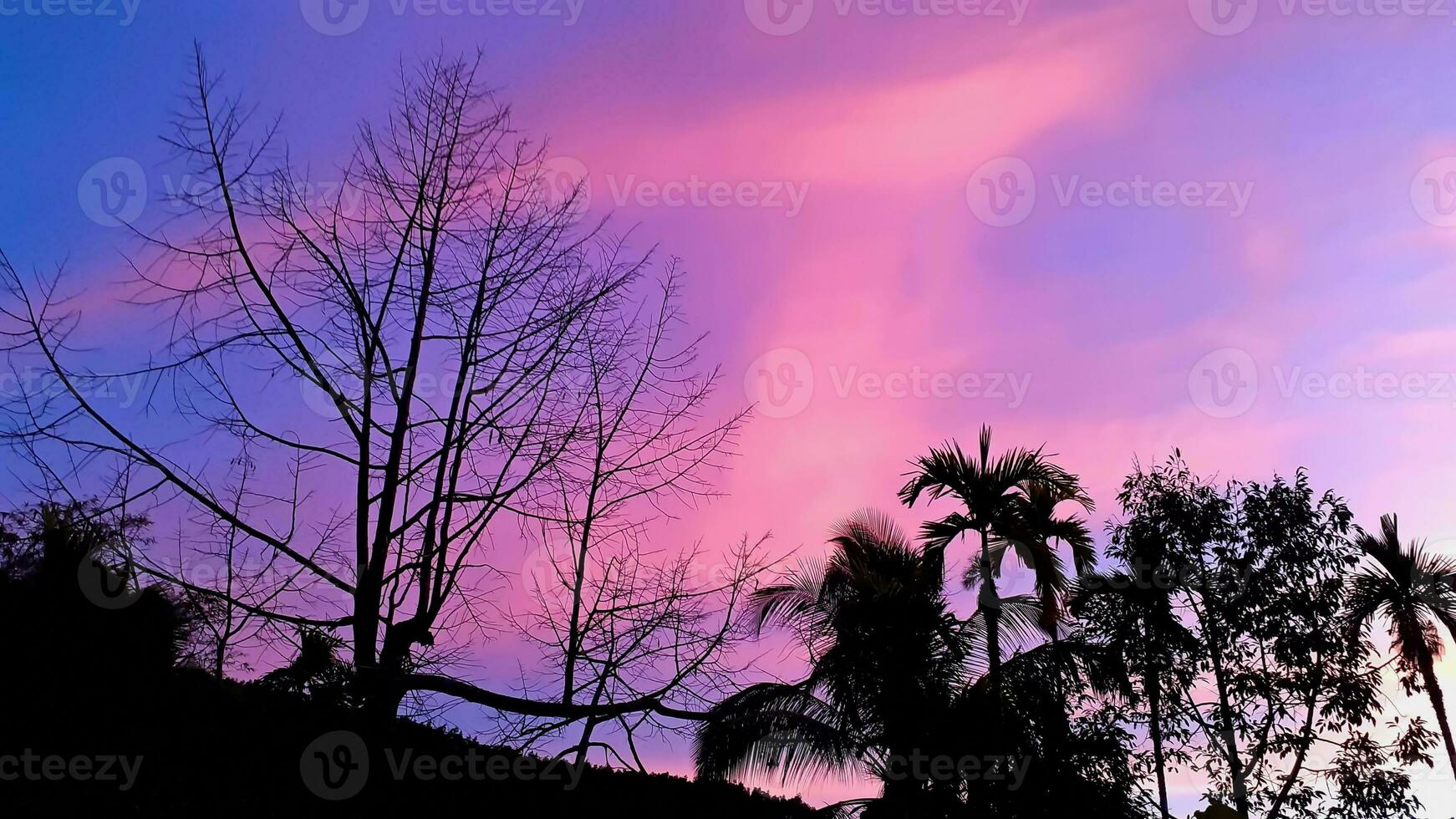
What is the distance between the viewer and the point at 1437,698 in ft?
81.6

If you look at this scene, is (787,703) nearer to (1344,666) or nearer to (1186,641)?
(1186,641)

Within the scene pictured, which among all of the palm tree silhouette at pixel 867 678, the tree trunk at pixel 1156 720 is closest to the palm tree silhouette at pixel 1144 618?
the tree trunk at pixel 1156 720

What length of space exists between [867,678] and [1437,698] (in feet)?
56.8

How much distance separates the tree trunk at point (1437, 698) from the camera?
24.0 meters

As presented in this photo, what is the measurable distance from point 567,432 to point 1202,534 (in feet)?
49.1

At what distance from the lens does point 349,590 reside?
31.6 feet

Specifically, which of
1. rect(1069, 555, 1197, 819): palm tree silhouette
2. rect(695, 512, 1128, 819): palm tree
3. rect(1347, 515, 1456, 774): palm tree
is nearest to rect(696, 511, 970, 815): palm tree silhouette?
rect(695, 512, 1128, 819): palm tree

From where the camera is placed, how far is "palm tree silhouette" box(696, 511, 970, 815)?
14.2 metres

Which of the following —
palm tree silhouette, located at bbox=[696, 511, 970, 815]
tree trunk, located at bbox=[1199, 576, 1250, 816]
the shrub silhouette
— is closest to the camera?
the shrub silhouette

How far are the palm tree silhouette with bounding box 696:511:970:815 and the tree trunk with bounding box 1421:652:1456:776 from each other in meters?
14.3

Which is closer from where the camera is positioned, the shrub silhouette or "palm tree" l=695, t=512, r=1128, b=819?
the shrub silhouette

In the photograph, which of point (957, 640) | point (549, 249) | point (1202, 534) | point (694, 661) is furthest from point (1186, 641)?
point (549, 249)

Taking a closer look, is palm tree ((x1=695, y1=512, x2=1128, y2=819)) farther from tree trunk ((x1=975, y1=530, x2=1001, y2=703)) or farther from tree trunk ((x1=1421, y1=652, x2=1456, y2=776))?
tree trunk ((x1=1421, y1=652, x2=1456, y2=776))

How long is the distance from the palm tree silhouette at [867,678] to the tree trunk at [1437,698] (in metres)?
14.3
